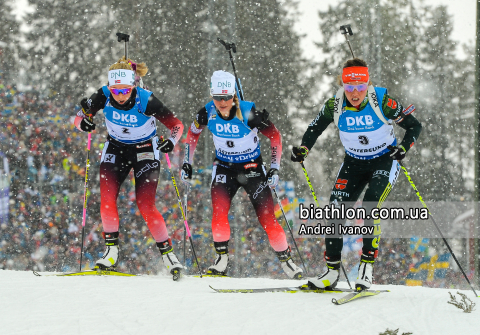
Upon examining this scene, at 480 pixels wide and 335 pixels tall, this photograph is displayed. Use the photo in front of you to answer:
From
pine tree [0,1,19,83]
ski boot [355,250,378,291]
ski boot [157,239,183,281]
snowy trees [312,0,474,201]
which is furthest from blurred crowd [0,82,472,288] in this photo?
ski boot [355,250,378,291]

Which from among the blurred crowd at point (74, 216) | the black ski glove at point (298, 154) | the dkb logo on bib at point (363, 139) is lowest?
the blurred crowd at point (74, 216)

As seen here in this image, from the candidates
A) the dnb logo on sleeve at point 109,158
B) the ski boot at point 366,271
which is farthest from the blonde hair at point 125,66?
the ski boot at point 366,271

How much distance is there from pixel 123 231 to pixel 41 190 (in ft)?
6.07

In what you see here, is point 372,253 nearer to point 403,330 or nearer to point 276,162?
point 403,330

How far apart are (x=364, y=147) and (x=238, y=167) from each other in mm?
1435

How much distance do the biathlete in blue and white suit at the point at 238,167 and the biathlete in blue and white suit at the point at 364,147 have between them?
2.75ft

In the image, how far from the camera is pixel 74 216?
10.1 m

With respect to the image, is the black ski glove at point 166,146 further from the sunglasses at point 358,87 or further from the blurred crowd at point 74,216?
the blurred crowd at point 74,216

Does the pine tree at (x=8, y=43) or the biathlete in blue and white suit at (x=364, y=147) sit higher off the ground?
the pine tree at (x=8, y=43)

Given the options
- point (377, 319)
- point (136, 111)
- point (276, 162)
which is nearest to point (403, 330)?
point (377, 319)

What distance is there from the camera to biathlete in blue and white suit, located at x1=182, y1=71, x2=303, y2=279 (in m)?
5.18

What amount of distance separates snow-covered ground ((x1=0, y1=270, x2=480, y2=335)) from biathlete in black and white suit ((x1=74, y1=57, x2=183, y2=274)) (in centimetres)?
81

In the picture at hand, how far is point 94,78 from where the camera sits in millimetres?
10383

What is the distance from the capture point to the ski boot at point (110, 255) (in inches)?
199
